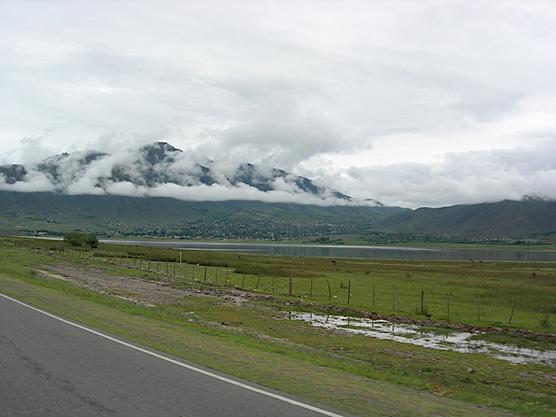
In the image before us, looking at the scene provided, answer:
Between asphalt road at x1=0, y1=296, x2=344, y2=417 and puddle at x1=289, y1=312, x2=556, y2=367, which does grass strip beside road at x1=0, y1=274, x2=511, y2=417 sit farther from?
puddle at x1=289, y1=312, x2=556, y2=367

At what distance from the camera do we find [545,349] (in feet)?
89.0

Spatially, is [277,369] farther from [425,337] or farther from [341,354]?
[425,337]

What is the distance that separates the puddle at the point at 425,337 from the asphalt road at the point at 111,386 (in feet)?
54.6

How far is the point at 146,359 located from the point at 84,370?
183 cm

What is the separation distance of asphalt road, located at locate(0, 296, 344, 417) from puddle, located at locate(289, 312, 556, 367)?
54.6 feet

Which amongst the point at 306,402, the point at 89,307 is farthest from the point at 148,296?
the point at 306,402

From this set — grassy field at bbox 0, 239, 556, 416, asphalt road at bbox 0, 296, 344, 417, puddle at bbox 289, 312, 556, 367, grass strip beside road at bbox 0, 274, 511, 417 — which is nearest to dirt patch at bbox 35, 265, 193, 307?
grassy field at bbox 0, 239, 556, 416

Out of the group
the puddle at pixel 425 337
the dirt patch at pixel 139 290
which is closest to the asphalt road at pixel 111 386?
the puddle at pixel 425 337

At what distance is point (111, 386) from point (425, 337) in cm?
2174

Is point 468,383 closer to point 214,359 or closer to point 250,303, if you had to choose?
point 214,359

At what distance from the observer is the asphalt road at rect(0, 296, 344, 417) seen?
9.54 metres

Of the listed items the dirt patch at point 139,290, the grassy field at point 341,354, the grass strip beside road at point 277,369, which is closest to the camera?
the grass strip beside road at point 277,369

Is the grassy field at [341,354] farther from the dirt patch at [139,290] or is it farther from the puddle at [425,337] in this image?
the dirt patch at [139,290]

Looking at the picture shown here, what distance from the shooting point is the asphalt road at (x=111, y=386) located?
9539mm
